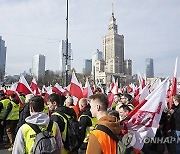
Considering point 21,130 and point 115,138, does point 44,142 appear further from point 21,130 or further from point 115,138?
point 115,138

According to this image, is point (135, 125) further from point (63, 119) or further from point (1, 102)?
point (1, 102)

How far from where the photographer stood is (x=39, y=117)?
11.3 ft

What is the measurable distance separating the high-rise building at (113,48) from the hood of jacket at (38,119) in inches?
5193

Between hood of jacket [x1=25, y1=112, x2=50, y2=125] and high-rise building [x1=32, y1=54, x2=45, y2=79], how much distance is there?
74.9m

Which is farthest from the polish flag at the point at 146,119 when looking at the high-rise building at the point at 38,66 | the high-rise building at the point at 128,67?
the high-rise building at the point at 128,67

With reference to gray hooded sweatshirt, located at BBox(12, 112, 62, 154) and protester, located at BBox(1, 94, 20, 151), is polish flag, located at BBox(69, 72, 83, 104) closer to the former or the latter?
protester, located at BBox(1, 94, 20, 151)

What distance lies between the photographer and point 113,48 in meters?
140

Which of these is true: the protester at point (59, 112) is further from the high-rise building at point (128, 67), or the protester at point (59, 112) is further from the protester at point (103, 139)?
the high-rise building at point (128, 67)

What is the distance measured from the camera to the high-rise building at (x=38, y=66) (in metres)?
78.2

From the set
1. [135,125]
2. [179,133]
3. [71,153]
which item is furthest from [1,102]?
[135,125]

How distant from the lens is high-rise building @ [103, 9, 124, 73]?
5418 inches

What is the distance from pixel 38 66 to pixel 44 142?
77.9 meters

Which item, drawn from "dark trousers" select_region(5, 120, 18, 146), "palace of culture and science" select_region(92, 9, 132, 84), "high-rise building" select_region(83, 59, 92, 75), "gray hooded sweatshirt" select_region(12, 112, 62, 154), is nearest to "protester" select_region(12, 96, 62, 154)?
"gray hooded sweatshirt" select_region(12, 112, 62, 154)

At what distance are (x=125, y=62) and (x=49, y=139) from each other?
464 ft
